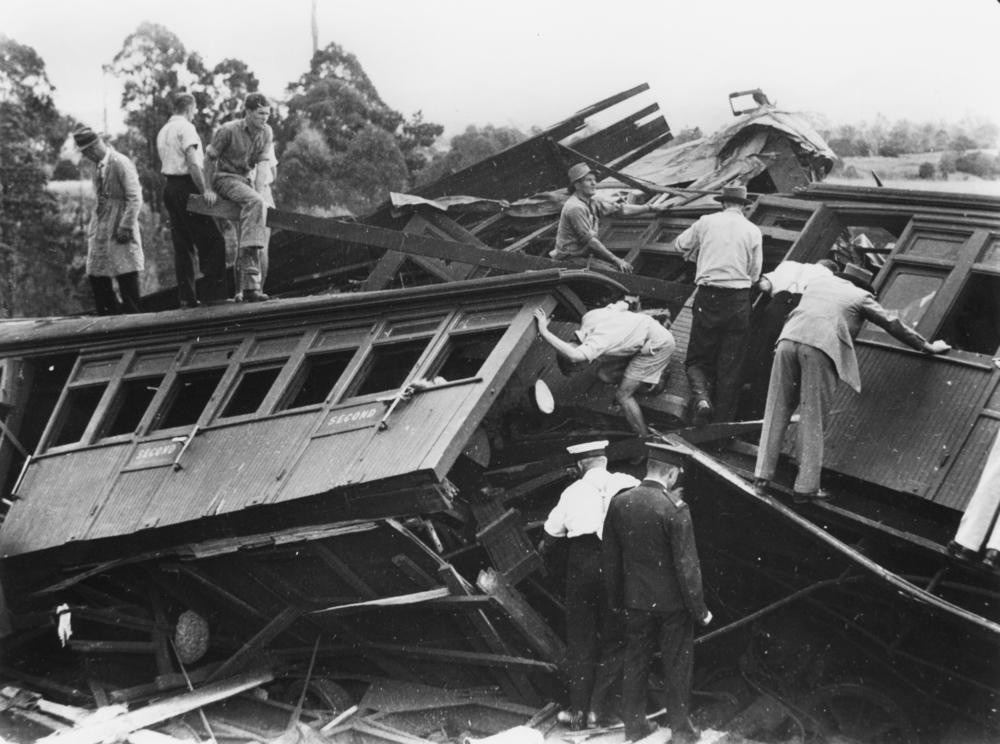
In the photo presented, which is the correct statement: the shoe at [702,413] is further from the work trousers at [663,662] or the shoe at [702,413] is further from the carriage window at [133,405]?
the carriage window at [133,405]

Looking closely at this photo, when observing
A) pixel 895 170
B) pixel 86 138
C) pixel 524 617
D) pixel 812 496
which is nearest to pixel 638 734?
pixel 524 617

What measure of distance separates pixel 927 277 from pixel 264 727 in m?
6.67

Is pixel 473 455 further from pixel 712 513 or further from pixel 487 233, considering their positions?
pixel 487 233

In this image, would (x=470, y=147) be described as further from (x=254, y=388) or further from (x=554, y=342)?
(x=554, y=342)

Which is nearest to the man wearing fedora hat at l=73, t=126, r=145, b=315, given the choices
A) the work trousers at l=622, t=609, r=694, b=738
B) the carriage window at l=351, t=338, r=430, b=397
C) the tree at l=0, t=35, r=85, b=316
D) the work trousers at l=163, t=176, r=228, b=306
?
the work trousers at l=163, t=176, r=228, b=306

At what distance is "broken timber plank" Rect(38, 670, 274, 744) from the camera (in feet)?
21.6

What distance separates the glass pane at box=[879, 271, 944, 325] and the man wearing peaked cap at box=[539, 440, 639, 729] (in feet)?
8.95

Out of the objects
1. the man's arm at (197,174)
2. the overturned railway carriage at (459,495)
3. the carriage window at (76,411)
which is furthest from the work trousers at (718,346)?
the carriage window at (76,411)

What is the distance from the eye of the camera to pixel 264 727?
7398 mm

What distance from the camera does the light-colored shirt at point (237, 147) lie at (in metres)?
8.83

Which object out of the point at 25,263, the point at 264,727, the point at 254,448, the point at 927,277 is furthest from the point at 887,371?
the point at 25,263

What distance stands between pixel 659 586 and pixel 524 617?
4.92ft

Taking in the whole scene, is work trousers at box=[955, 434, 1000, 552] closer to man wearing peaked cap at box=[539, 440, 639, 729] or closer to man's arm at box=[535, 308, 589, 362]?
man wearing peaked cap at box=[539, 440, 639, 729]

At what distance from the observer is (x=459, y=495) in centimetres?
718
